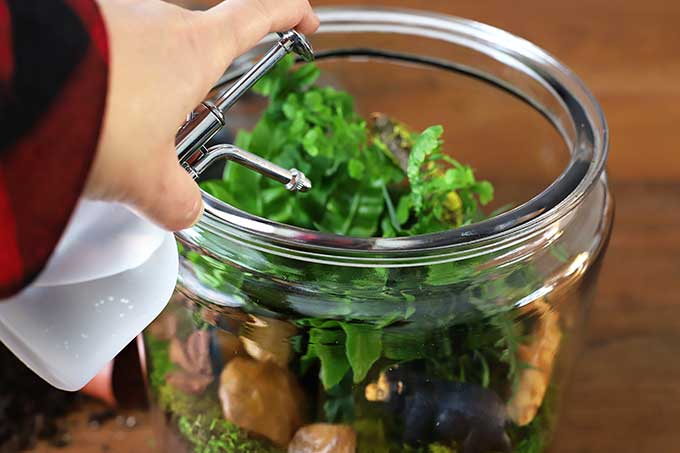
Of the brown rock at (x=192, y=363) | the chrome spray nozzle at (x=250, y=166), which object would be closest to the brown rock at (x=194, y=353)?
the brown rock at (x=192, y=363)

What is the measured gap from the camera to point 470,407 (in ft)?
1.62

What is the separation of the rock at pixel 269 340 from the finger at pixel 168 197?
0.13 meters

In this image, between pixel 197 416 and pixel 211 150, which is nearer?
pixel 211 150

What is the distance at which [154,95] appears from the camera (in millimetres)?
324

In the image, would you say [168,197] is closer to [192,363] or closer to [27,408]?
[192,363]

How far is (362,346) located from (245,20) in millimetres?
177

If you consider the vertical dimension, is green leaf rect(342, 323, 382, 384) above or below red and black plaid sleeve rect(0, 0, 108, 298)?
below

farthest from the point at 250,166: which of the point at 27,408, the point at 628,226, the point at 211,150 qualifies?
the point at 628,226

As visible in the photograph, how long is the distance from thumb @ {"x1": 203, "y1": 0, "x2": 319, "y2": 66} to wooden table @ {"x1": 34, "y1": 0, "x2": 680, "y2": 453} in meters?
0.36

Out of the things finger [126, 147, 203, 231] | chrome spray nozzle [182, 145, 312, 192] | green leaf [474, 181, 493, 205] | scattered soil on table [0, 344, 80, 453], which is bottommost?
scattered soil on table [0, 344, 80, 453]

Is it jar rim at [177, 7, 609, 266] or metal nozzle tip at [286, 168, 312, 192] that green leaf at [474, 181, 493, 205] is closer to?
jar rim at [177, 7, 609, 266]

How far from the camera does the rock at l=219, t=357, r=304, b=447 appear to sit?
49 centimetres

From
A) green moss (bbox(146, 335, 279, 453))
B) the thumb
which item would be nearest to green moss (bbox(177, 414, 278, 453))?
green moss (bbox(146, 335, 279, 453))

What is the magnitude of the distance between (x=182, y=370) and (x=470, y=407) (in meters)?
0.17
